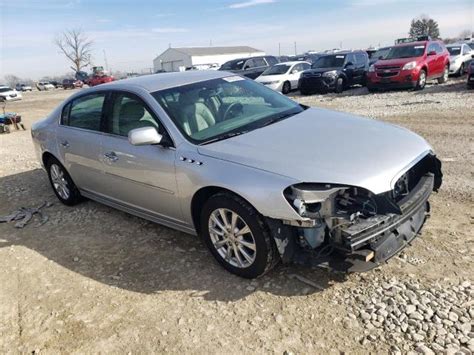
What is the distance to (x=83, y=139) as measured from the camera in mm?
4781

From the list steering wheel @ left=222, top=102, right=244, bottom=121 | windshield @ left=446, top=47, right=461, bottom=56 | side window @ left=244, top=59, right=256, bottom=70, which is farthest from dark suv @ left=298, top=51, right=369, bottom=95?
steering wheel @ left=222, top=102, right=244, bottom=121

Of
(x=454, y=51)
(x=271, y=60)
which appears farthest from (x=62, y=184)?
(x=454, y=51)

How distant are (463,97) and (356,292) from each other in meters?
11.3

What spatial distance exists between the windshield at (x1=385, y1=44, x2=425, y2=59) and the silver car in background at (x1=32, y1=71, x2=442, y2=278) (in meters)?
12.4

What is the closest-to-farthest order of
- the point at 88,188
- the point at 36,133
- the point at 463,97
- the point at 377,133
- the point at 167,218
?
the point at 377,133, the point at 167,218, the point at 88,188, the point at 36,133, the point at 463,97

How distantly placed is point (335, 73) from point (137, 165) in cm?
1432

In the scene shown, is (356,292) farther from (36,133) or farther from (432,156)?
(36,133)

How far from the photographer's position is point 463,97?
12406 millimetres

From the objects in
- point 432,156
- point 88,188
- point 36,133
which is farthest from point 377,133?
point 36,133

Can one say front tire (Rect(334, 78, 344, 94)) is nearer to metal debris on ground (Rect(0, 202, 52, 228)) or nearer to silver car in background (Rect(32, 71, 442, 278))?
silver car in background (Rect(32, 71, 442, 278))

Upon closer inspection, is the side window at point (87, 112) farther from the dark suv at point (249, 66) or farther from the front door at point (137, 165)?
the dark suv at point (249, 66)

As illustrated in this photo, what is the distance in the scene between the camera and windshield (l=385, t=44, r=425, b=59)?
49.9ft

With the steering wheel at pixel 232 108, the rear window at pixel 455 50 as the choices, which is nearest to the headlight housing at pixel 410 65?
the rear window at pixel 455 50

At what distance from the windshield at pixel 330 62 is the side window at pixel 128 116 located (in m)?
14.7
